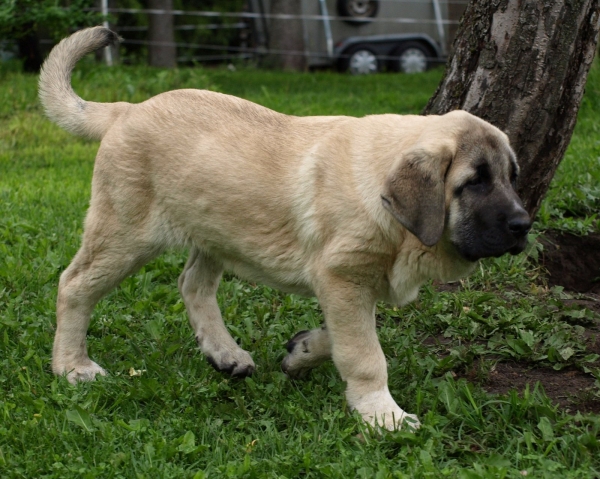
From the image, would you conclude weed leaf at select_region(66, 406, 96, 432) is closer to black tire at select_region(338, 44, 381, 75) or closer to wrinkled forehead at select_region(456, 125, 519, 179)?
wrinkled forehead at select_region(456, 125, 519, 179)

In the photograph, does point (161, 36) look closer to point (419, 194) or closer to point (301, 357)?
point (301, 357)

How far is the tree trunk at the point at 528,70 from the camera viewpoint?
15.9 ft

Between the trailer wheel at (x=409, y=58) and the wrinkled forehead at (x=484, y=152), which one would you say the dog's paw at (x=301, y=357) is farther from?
the trailer wheel at (x=409, y=58)

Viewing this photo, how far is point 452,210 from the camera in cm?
355

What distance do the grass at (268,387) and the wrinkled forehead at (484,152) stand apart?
1013mm

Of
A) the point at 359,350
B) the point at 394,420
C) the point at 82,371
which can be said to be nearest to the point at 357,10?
the point at 82,371

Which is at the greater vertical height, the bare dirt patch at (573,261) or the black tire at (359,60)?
the bare dirt patch at (573,261)

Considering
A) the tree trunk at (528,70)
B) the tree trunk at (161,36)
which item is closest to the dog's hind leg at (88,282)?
the tree trunk at (528,70)

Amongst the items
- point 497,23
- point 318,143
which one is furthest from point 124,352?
point 497,23

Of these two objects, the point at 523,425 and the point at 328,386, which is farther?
the point at 328,386

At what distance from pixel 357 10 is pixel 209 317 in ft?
52.7

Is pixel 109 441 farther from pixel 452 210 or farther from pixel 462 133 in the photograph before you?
pixel 462 133

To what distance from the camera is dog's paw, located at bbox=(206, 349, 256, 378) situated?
427 cm

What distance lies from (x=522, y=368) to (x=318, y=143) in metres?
1.53
